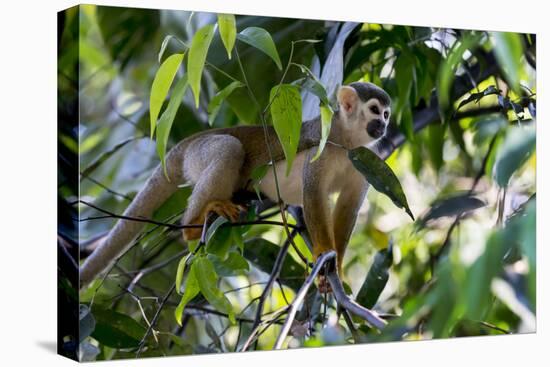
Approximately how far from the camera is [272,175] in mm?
3771

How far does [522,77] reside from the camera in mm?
4324

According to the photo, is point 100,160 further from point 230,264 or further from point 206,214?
point 230,264

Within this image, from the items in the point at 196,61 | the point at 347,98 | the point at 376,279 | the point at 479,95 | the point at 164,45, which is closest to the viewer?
the point at 196,61

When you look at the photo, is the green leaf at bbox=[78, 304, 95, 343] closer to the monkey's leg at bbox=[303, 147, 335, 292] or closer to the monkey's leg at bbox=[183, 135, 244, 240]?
the monkey's leg at bbox=[183, 135, 244, 240]

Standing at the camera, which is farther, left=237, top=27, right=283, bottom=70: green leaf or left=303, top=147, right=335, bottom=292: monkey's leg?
left=303, top=147, right=335, bottom=292: monkey's leg

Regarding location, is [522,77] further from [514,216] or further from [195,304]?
[195,304]

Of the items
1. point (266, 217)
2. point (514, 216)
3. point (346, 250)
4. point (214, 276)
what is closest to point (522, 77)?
point (514, 216)

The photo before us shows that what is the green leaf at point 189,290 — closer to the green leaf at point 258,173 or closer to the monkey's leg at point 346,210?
the green leaf at point 258,173

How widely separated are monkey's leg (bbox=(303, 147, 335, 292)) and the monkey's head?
0.79 feet

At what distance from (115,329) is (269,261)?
812 mm

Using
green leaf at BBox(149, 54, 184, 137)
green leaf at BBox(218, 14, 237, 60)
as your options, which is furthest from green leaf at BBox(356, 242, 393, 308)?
green leaf at BBox(149, 54, 184, 137)

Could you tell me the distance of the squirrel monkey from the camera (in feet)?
11.8

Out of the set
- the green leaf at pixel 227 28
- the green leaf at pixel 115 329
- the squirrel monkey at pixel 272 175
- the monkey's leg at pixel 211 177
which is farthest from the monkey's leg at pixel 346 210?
the green leaf at pixel 115 329

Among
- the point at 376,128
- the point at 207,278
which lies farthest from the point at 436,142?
the point at 207,278
